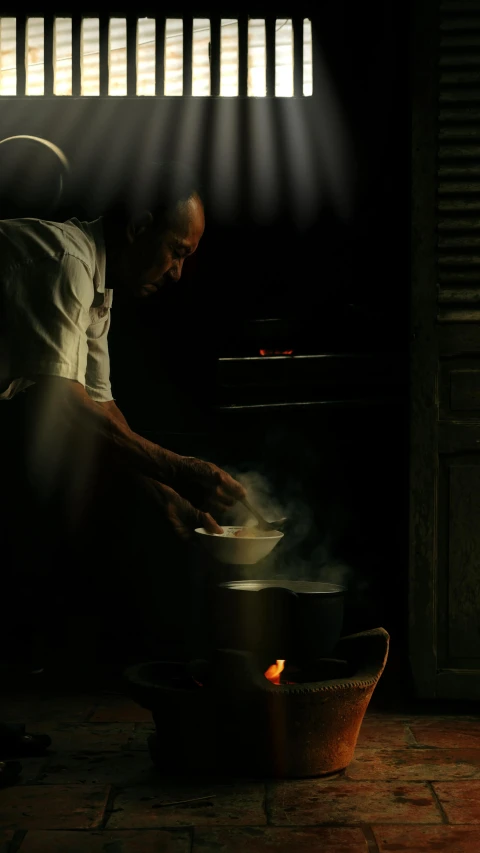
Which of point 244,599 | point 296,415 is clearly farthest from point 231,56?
point 244,599

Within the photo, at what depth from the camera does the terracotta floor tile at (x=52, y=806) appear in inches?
125

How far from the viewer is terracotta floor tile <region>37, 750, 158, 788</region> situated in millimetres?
3615

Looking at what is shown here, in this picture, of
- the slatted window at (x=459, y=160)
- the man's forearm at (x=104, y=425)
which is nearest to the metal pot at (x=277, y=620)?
the man's forearm at (x=104, y=425)

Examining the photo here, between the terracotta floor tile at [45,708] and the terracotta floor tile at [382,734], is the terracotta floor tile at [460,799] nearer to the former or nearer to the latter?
the terracotta floor tile at [382,734]

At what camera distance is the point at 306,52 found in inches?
241

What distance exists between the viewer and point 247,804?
11.0ft

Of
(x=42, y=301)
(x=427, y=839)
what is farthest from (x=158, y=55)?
(x=427, y=839)

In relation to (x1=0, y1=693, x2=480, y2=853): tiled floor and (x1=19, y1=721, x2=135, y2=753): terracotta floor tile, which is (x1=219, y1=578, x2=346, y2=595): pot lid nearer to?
(x1=0, y1=693, x2=480, y2=853): tiled floor

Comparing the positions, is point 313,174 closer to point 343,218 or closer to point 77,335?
point 343,218

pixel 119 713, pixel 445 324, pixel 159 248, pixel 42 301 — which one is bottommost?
pixel 119 713

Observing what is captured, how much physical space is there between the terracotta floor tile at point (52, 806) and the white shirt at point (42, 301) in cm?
169

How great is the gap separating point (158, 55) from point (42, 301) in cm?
253

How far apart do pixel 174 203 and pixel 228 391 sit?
1553 millimetres

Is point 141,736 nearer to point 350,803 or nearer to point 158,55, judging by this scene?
A: point 350,803
